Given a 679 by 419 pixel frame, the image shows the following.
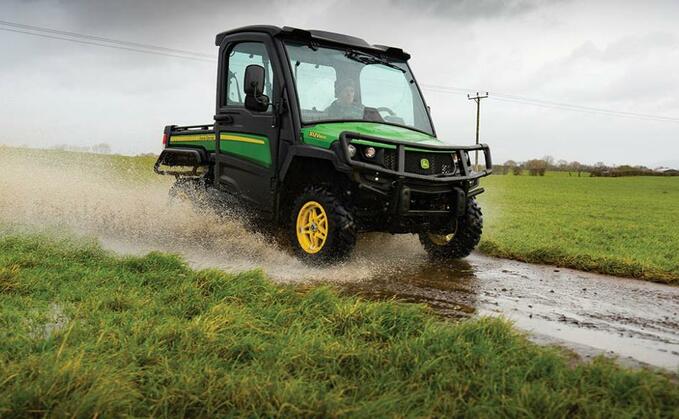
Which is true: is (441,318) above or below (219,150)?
below

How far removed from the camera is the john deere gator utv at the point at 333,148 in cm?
680

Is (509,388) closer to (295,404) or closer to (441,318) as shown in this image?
(295,404)

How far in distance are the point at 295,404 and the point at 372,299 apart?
2624 mm

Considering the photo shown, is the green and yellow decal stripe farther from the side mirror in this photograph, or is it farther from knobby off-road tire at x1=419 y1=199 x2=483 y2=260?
knobby off-road tire at x1=419 y1=199 x2=483 y2=260

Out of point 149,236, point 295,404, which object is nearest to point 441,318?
point 295,404

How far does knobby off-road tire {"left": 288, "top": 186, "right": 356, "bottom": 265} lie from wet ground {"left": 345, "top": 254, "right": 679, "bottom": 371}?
0.61m

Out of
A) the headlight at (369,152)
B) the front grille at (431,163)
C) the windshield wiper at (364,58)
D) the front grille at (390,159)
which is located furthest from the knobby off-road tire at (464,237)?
the windshield wiper at (364,58)

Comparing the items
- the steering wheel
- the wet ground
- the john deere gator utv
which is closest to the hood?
the john deere gator utv

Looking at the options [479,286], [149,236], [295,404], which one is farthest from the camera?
[149,236]

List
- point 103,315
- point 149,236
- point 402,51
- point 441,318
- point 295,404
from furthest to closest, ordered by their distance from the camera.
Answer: point 149,236
point 402,51
point 441,318
point 103,315
point 295,404

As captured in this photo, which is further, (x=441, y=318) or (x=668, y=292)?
(x=668, y=292)

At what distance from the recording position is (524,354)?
358cm

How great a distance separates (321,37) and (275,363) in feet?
17.5

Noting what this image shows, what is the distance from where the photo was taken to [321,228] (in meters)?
7.00
